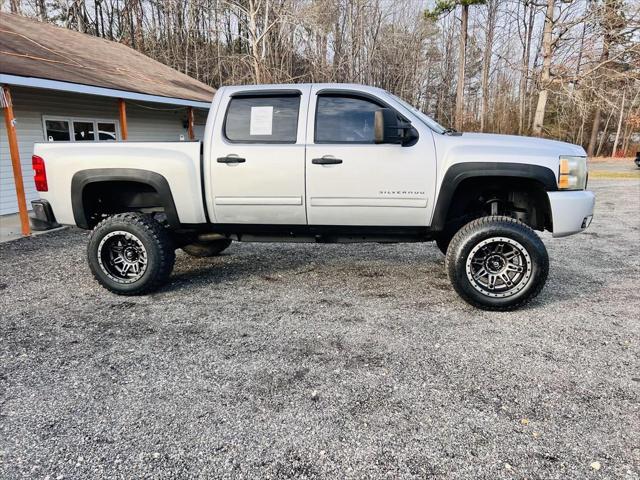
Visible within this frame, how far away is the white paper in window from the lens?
424 centimetres

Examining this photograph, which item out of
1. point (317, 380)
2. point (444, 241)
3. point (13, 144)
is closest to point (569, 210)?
point (444, 241)

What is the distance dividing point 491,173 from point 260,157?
83.1 inches

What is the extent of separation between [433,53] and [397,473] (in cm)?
3442

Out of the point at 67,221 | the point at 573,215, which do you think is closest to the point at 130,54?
the point at 67,221

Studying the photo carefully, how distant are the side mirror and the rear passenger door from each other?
77 cm

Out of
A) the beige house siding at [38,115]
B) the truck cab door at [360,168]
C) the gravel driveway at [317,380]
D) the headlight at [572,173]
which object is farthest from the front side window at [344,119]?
the beige house siding at [38,115]

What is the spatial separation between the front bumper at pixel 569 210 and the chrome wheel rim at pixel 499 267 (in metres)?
0.40

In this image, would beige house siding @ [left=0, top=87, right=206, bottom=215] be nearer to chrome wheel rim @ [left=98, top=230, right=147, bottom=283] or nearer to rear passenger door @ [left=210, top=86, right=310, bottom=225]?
chrome wheel rim @ [left=98, top=230, right=147, bottom=283]

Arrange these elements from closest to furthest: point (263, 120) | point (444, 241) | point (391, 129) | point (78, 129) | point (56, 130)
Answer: point (391, 129)
point (263, 120)
point (444, 241)
point (56, 130)
point (78, 129)

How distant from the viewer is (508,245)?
13.2 ft

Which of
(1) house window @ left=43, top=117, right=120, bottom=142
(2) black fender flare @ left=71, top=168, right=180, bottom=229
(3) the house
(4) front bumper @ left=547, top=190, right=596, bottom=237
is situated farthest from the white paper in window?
(1) house window @ left=43, top=117, right=120, bottom=142

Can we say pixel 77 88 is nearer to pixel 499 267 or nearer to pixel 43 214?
pixel 43 214

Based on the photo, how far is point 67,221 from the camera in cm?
453

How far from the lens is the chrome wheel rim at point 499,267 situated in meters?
3.96
